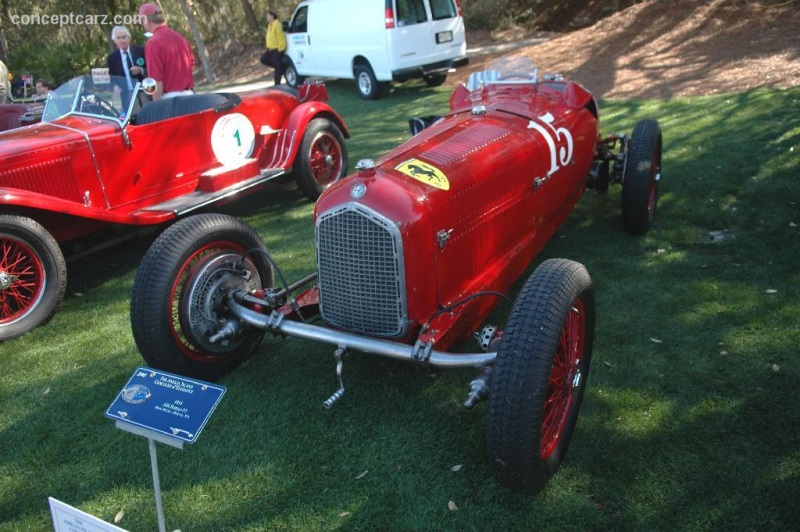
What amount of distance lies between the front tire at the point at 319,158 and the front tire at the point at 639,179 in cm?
299

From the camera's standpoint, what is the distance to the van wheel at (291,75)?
16077mm

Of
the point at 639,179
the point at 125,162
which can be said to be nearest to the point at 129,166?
the point at 125,162

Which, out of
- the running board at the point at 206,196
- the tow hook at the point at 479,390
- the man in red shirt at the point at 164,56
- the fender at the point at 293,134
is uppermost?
the man in red shirt at the point at 164,56

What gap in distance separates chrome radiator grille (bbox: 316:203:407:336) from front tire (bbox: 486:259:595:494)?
2.34 feet

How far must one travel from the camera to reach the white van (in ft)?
40.6

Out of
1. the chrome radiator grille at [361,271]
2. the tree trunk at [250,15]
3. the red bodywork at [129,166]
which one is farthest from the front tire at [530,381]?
the tree trunk at [250,15]

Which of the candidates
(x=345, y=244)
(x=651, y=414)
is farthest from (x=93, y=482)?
(x=651, y=414)

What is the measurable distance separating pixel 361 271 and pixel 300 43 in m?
13.6

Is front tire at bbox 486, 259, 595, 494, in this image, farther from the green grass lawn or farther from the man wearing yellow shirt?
the man wearing yellow shirt

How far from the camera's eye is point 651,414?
3.23 m

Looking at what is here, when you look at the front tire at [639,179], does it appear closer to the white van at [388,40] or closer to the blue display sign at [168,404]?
the blue display sign at [168,404]

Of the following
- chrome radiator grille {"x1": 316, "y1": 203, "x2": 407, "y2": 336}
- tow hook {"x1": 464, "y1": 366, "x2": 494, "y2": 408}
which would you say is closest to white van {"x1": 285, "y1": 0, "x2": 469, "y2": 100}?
chrome radiator grille {"x1": 316, "y1": 203, "x2": 407, "y2": 336}

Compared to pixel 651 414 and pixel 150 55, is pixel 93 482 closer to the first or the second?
pixel 651 414

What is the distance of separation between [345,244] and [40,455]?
197 cm
